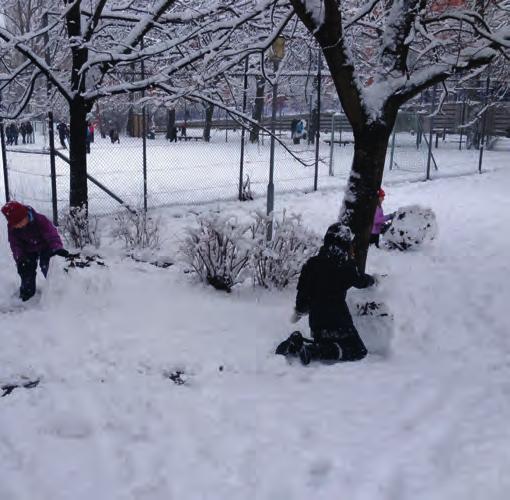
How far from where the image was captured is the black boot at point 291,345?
438 cm

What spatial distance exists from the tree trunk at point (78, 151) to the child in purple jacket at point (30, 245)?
6.95 ft

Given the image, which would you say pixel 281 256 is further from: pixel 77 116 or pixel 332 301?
pixel 77 116

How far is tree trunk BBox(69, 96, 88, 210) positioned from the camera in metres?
7.78

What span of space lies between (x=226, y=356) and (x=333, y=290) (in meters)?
1.00

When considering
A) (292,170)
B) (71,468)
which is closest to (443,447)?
(71,468)

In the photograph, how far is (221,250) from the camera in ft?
19.1

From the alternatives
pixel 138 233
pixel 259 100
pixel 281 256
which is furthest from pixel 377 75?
pixel 259 100

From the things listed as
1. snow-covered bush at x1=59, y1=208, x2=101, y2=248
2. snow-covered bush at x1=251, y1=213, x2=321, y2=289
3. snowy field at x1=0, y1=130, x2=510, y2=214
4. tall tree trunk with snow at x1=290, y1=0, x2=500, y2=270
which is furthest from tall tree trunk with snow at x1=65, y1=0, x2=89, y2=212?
tall tree trunk with snow at x1=290, y1=0, x2=500, y2=270

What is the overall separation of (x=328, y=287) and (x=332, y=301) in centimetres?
12

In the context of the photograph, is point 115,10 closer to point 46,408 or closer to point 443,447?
point 46,408

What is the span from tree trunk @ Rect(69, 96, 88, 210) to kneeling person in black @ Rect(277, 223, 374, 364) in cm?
449

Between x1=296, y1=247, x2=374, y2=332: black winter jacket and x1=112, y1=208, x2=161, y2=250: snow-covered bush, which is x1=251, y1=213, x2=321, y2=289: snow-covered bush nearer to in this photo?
x1=296, y1=247, x2=374, y2=332: black winter jacket

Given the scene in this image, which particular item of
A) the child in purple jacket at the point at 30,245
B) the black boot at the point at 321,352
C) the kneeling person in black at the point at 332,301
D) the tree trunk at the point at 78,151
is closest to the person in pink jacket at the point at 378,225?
the kneeling person in black at the point at 332,301

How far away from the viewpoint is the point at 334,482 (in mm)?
2867
